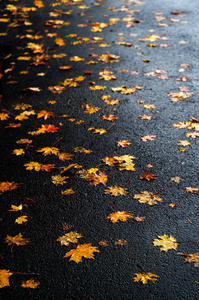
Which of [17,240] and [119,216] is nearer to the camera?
[17,240]

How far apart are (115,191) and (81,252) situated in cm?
66

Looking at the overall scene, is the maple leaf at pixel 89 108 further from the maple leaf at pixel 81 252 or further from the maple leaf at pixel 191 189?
the maple leaf at pixel 81 252

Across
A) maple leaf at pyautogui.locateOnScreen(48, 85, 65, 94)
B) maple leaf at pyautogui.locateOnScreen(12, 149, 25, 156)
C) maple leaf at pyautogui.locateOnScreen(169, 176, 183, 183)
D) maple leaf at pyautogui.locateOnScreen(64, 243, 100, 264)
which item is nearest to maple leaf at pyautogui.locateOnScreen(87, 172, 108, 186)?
maple leaf at pyautogui.locateOnScreen(169, 176, 183, 183)

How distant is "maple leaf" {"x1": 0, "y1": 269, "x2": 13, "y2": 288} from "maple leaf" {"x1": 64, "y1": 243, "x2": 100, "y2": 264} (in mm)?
385

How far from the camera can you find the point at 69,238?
230 centimetres

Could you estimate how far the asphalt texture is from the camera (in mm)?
2057

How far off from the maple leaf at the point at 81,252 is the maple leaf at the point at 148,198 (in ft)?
1.97

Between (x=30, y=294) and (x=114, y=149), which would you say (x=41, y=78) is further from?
(x=30, y=294)

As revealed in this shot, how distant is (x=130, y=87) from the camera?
436 centimetres

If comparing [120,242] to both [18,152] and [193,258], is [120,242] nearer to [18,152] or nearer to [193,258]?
[193,258]

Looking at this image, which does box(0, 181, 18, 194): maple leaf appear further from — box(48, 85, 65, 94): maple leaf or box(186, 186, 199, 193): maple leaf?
box(48, 85, 65, 94): maple leaf

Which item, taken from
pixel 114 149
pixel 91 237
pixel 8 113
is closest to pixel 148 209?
pixel 91 237

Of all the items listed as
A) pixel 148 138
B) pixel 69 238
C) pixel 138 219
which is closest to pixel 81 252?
pixel 69 238

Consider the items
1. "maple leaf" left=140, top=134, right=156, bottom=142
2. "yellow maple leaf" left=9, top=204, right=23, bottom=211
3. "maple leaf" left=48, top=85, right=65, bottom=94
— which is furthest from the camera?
"maple leaf" left=48, top=85, right=65, bottom=94
